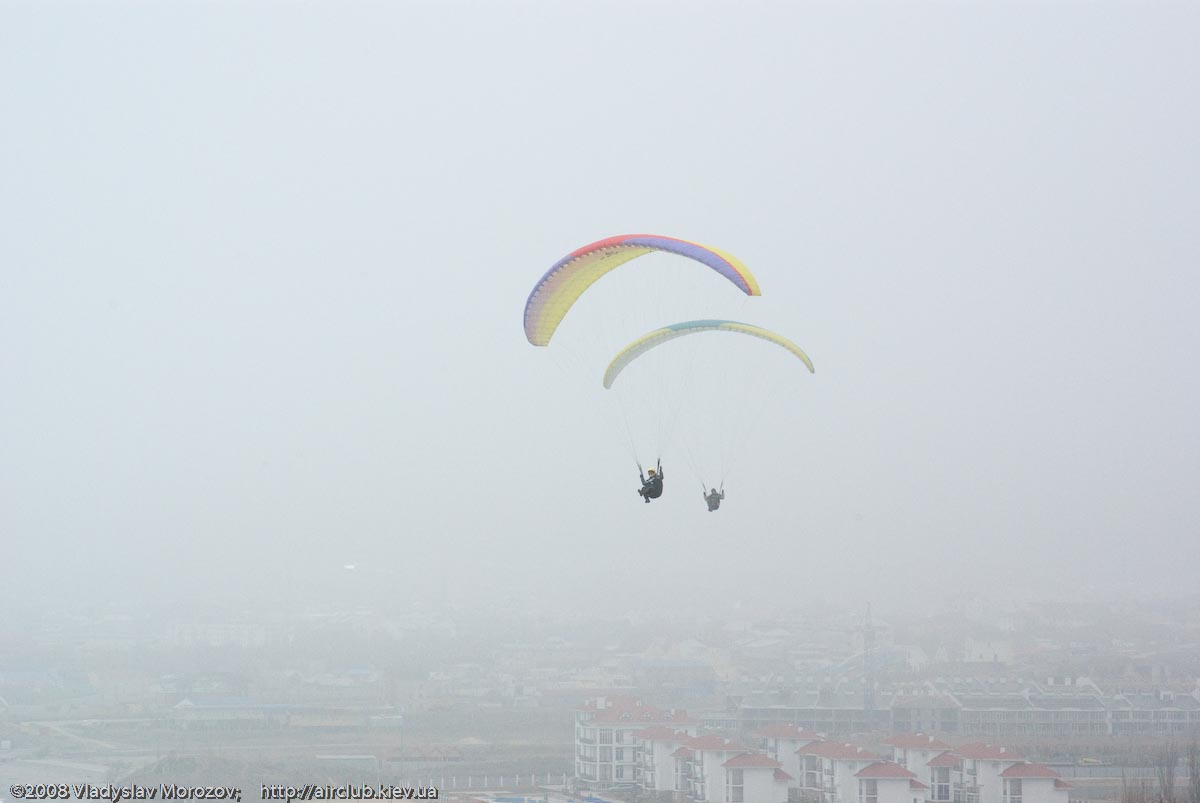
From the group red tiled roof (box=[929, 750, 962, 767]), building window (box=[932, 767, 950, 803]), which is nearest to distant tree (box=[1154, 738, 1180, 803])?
red tiled roof (box=[929, 750, 962, 767])

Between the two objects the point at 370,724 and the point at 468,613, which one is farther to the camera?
the point at 468,613

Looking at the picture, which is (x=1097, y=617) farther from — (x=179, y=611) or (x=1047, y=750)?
(x=179, y=611)

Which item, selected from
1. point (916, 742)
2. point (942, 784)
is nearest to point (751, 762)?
point (942, 784)

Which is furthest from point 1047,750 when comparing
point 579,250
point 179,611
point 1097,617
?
point 179,611

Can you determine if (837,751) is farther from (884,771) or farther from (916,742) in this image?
(916,742)

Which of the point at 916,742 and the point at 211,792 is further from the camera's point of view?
the point at 211,792

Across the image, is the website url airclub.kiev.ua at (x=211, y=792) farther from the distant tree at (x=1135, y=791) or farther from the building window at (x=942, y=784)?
the distant tree at (x=1135, y=791)
